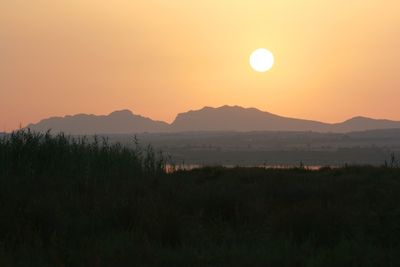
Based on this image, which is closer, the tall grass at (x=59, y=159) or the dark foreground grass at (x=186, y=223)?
the dark foreground grass at (x=186, y=223)

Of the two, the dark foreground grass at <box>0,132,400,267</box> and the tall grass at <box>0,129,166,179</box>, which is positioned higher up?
the tall grass at <box>0,129,166,179</box>

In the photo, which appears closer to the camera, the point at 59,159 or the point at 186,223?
the point at 186,223

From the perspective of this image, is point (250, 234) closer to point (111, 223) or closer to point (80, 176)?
point (111, 223)

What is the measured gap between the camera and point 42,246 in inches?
322

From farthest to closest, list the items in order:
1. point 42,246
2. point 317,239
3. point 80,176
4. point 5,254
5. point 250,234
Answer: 1. point 80,176
2. point 250,234
3. point 317,239
4. point 42,246
5. point 5,254

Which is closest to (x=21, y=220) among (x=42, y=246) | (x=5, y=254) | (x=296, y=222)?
(x=42, y=246)

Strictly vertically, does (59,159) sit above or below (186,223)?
above

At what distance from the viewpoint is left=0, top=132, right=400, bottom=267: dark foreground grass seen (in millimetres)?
7602

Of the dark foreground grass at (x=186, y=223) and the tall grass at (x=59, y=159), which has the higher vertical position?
the tall grass at (x=59, y=159)

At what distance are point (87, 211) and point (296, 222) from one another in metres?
3.94

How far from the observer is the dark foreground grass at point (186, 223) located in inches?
299

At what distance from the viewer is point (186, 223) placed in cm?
1022

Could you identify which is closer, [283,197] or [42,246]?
[42,246]

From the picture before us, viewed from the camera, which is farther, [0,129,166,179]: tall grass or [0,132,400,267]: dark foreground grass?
[0,129,166,179]: tall grass
